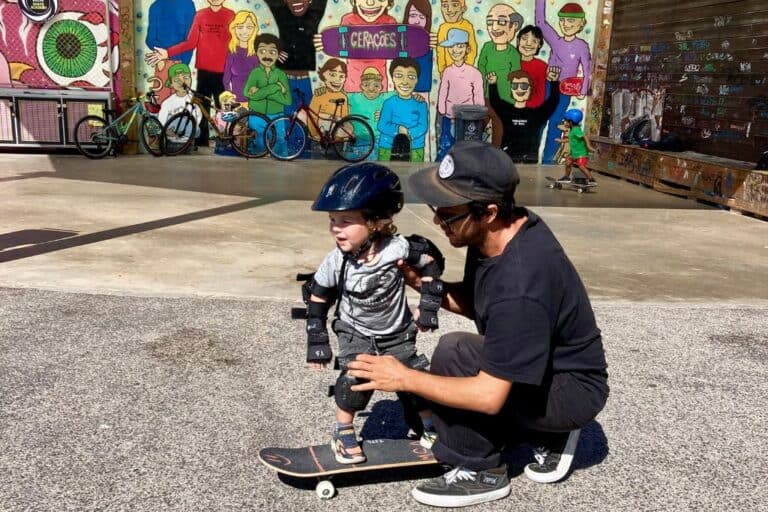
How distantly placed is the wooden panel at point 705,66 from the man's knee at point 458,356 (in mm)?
9086

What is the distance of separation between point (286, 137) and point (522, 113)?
493 centimetres

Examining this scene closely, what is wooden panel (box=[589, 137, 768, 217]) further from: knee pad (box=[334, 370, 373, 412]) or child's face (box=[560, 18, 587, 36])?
knee pad (box=[334, 370, 373, 412])

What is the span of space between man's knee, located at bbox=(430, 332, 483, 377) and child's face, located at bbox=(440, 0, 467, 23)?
1229 centimetres

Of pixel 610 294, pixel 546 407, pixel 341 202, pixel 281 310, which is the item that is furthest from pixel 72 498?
pixel 610 294

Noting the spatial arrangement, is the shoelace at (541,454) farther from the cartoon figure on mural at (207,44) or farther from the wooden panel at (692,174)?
the cartoon figure on mural at (207,44)

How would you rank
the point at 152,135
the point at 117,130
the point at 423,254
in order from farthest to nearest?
the point at 152,135 → the point at 117,130 → the point at 423,254

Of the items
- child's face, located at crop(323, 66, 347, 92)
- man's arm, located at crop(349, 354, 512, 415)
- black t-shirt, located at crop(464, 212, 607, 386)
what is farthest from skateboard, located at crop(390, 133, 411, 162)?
man's arm, located at crop(349, 354, 512, 415)

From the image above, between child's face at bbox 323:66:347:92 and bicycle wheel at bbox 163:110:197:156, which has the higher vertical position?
child's face at bbox 323:66:347:92

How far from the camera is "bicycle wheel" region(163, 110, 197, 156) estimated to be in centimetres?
1390

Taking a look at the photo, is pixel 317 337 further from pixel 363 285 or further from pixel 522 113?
pixel 522 113

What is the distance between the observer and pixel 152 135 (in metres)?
13.8

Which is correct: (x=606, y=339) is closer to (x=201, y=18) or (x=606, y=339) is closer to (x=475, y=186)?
(x=475, y=186)

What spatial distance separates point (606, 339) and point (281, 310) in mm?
2280

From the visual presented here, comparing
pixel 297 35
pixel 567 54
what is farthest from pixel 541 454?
pixel 567 54
